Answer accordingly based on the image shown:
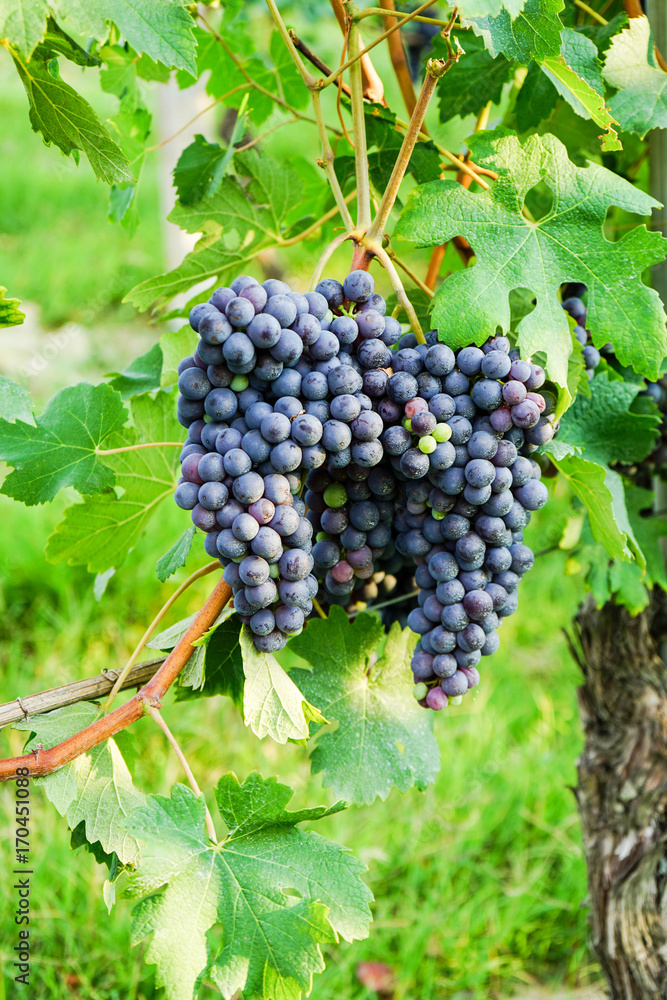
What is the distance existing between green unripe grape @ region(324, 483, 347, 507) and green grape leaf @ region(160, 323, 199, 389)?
0.31 metres

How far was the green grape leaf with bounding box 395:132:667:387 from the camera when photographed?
30.6 inches

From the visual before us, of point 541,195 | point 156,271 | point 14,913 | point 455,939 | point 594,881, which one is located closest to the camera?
point 541,195

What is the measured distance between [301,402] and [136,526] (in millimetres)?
367

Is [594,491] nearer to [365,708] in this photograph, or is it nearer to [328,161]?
[365,708]

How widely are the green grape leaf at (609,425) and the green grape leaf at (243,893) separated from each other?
1.89 feet

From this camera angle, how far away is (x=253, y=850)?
752 millimetres

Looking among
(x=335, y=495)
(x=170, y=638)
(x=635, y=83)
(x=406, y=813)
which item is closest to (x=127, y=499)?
(x=170, y=638)

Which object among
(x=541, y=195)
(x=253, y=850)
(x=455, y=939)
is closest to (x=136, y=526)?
(x=253, y=850)

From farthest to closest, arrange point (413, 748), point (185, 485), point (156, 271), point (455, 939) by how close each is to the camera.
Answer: point (156, 271)
point (455, 939)
point (413, 748)
point (185, 485)

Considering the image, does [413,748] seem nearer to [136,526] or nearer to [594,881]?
[136,526]

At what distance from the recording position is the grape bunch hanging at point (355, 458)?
2.31 feet

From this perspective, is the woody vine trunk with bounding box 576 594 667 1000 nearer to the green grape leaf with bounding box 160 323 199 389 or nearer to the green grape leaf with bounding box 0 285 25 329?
the green grape leaf with bounding box 160 323 199 389

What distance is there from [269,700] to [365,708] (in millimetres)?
195

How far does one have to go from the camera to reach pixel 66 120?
2.52ft
